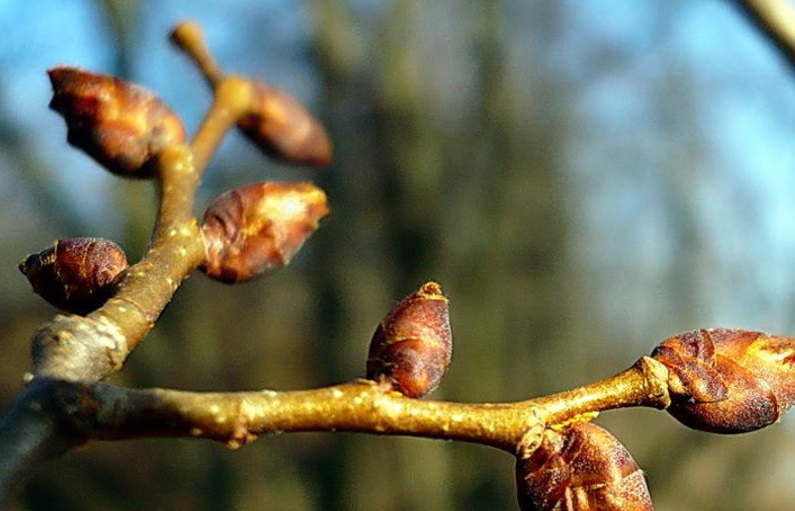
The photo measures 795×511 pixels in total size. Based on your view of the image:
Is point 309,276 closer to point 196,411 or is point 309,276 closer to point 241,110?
point 241,110

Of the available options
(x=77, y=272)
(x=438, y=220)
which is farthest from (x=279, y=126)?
(x=438, y=220)

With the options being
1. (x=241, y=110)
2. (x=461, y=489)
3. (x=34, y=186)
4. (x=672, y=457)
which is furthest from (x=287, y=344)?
(x=241, y=110)

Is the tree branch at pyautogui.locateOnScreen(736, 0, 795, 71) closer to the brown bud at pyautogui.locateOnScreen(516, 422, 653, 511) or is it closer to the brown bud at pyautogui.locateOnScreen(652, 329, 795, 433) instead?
the brown bud at pyautogui.locateOnScreen(652, 329, 795, 433)

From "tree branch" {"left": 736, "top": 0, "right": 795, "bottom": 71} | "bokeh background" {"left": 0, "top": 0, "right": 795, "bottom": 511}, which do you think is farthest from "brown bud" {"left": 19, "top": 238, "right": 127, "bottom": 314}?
"bokeh background" {"left": 0, "top": 0, "right": 795, "bottom": 511}

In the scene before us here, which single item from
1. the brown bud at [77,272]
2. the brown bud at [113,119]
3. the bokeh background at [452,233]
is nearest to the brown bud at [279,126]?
the brown bud at [113,119]

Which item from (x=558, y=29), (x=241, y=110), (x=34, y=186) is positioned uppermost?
(x=558, y=29)

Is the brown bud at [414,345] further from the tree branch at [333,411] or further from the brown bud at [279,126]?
the brown bud at [279,126]

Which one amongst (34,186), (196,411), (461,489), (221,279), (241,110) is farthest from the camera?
(461,489)
